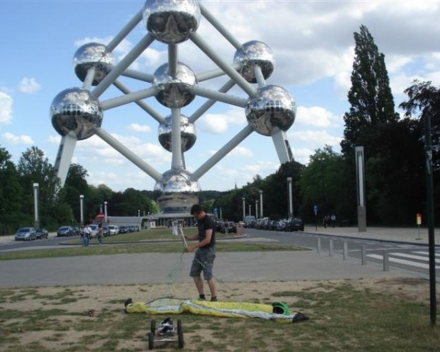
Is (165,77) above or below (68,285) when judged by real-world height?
above

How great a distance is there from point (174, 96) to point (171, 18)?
8.73 metres

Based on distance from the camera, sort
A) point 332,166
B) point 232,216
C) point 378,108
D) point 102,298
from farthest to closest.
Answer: point 232,216 → point 332,166 → point 378,108 → point 102,298

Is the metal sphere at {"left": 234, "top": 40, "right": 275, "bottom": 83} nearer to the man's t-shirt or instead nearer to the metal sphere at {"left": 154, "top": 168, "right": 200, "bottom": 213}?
the metal sphere at {"left": 154, "top": 168, "right": 200, "bottom": 213}

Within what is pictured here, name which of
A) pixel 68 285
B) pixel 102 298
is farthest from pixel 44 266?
pixel 102 298

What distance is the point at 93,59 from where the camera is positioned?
5078cm

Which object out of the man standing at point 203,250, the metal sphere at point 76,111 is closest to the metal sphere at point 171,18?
the metal sphere at point 76,111

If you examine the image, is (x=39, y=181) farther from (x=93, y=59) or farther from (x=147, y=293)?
(x=147, y=293)

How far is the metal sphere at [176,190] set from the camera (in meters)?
49.5

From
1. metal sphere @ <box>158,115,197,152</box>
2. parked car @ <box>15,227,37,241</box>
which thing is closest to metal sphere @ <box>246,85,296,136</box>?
metal sphere @ <box>158,115,197,152</box>

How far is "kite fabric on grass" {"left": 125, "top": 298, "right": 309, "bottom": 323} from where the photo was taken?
326 inches

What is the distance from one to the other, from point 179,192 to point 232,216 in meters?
104

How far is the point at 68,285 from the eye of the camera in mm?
13328

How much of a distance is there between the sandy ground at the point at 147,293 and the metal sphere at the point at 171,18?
29.5 metres

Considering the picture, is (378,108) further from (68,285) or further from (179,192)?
(68,285)
